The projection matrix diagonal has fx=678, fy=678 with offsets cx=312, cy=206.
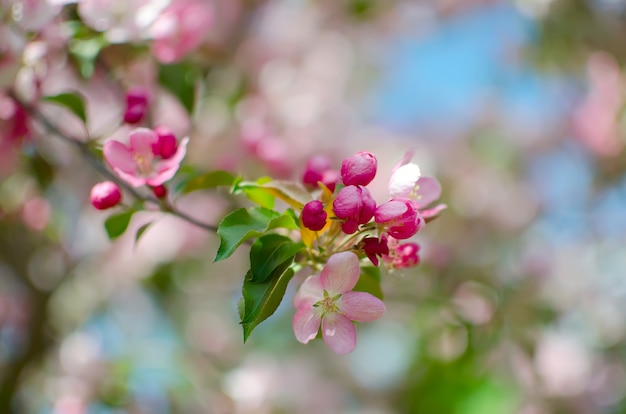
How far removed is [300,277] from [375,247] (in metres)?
0.95

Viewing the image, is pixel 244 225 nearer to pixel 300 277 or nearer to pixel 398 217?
pixel 398 217

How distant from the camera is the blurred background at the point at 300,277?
1.53 meters

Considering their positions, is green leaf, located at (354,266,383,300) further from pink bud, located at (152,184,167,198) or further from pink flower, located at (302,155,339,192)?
pink bud, located at (152,184,167,198)

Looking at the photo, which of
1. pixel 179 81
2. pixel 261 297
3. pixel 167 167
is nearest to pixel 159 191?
pixel 167 167

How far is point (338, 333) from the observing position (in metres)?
0.79

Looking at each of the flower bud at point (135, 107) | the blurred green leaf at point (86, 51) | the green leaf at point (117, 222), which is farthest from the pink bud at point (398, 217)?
the blurred green leaf at point (86, 51)

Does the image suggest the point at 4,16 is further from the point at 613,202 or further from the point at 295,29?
the point at 613,202

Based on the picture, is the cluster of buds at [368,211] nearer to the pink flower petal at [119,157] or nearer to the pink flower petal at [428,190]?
the pink flower petal at [428,190]

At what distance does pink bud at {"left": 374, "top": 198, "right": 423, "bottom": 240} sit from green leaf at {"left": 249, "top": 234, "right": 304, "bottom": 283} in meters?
0.11

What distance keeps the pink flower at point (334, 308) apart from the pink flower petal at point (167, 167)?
248 mm

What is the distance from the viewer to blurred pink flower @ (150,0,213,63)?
1.22m

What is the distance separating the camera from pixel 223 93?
179cm

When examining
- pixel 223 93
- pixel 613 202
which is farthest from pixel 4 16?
pixel 613 202

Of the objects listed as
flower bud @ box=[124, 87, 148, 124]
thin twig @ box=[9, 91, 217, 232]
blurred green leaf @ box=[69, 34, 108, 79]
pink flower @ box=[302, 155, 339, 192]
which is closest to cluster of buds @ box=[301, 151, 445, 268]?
pink flower @ box=[302, 155, 339, 192]
